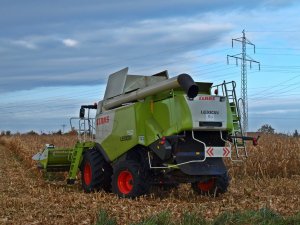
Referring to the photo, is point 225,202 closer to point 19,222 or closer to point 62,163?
point 19,222

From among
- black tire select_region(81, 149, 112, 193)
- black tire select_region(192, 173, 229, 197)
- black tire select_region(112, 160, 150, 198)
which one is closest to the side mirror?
black tire select_region(81, 149, 112, 193)

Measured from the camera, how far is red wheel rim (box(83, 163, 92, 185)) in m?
11.0

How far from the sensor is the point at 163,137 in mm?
8992

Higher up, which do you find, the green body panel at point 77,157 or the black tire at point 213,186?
the green body panel at point 77,157

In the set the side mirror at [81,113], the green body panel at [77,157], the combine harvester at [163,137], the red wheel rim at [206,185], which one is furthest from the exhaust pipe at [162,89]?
the red wheel rim at [206,185]

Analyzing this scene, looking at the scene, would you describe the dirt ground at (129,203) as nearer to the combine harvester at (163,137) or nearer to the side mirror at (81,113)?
the combine harvester at (163,137)

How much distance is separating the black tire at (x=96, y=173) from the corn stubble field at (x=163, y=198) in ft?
1.30

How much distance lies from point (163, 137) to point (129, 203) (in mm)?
1367

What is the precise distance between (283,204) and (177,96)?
9.08 ft

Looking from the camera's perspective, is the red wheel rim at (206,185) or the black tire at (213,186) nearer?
the black tire at (213,186)

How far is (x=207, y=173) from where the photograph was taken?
9.15m

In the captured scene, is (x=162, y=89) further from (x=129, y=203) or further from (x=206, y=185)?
(x=206, y=185)

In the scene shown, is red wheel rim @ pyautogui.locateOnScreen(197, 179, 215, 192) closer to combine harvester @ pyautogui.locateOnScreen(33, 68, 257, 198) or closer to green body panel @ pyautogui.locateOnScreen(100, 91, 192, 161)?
combine harvester @ pyautogui.locateOnScreen(33, 68, 257, 198)

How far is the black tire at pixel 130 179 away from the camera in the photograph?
9352 millimetres
